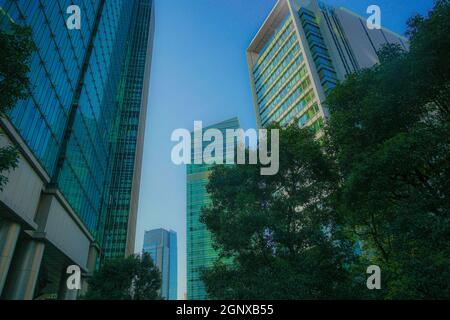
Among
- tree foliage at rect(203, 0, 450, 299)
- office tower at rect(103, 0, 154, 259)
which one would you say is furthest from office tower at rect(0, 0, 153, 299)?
office tower at rect(103, 0, 154, 259)

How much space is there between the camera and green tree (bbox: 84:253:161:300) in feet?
79.2

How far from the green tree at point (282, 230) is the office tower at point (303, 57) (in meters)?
40.4

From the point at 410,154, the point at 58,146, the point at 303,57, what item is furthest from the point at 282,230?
the point at 303,57

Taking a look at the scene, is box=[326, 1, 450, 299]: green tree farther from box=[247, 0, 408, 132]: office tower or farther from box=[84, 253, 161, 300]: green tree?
box=[247, 0, 408, 132]: office tower

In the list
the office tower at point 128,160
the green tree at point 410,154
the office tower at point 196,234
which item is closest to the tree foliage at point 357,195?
the green tree at point 410,154

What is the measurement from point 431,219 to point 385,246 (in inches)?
367

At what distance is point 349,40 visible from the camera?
7075 centimetres

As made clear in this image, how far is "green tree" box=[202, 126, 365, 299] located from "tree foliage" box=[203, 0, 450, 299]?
0.16 feet

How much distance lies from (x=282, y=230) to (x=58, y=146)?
779 inches

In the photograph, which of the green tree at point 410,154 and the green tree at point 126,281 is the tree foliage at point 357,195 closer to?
the green tree at point 410,154

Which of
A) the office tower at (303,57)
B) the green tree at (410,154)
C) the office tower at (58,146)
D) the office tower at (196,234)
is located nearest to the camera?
the green tree at (410,154)

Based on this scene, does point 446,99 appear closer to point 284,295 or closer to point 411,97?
point 411,97

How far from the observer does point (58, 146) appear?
2400 centimetres

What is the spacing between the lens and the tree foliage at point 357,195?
9484 millimetres
